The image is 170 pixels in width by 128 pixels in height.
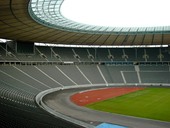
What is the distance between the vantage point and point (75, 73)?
6331cm

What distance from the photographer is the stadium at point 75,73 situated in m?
26.5

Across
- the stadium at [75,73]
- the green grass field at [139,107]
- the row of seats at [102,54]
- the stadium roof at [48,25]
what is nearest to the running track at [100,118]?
the stadium at [75,73]

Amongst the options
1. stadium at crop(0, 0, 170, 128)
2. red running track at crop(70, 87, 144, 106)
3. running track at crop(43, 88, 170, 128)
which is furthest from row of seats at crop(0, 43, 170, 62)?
running track at crop(43, 88, 170, 128)

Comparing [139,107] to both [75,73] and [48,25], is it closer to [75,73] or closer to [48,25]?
[48,25]

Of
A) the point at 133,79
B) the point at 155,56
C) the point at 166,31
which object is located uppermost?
the point at 166,31

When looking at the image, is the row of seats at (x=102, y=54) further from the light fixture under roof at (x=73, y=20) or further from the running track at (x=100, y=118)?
the running track at (x=100, y=118)

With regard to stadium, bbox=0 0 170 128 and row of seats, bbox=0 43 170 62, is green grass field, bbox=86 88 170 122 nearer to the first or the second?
stadium, bbox=0 0 170 128

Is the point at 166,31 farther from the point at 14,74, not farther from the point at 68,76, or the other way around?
the point at 14,74

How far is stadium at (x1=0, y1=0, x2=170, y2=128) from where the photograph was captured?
26.5 m

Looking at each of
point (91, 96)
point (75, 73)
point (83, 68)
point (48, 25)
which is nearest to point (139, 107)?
point (91, 96)

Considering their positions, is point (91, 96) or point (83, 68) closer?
point (91, 96)

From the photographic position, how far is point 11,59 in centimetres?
5384

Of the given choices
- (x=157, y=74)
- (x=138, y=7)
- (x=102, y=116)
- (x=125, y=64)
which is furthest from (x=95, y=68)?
(x=102, y=116)

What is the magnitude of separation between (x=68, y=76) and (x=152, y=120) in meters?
35.6
